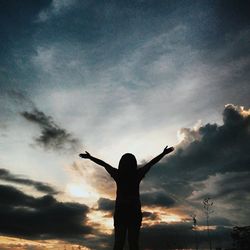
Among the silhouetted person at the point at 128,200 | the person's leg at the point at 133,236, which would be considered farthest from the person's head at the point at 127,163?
the person's leg at the point at 133,236

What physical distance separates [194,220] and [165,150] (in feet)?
262

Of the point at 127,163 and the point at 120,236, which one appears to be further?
the point at 127,163

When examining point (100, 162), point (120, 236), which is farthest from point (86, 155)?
point (120, 236)

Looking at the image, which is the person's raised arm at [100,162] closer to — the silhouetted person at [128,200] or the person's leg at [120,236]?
the silhouetted person at [128,200]

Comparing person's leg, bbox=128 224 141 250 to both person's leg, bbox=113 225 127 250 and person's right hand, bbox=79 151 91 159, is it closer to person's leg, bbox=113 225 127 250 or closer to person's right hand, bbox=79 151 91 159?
person's leg, bbox=113 225 127 250

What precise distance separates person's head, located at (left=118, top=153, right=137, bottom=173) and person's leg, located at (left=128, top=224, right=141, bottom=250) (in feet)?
3.69

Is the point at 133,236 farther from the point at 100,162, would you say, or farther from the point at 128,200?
the point at 100,162

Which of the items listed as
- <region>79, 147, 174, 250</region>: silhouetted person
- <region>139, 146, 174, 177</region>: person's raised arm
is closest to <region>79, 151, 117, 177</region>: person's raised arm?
<region>79, 147, 174, 250</region>: silhouetted person

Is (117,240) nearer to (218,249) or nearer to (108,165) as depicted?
(108,165)

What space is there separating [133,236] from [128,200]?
2.33 ft

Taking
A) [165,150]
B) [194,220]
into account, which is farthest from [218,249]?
[165,150]

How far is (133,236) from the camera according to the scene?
6.06 meters

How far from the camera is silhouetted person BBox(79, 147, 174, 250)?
6.09 metres

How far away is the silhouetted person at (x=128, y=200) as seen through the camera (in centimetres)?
609
